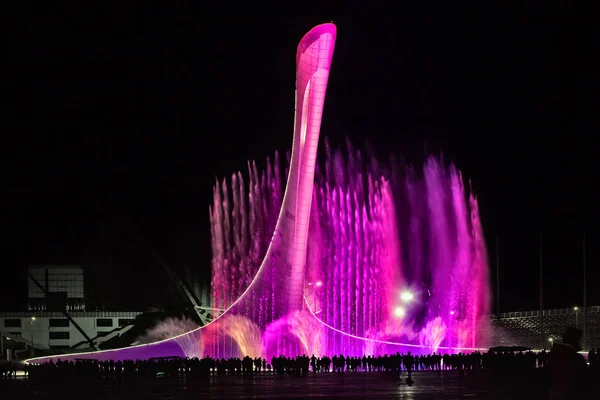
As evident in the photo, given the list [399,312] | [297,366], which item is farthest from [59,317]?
[297,366]

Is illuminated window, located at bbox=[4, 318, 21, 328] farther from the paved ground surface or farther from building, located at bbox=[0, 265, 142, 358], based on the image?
the paved ground surface

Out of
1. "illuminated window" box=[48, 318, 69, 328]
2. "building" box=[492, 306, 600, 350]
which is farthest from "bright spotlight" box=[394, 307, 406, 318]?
"illuminated window" box=[48, 318, 69, 328]

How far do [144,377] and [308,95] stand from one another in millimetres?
11489

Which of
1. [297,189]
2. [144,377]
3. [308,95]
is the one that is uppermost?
[308,95]

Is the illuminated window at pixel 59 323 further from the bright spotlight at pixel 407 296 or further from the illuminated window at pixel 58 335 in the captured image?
the bright spotlight at pixel 407 296

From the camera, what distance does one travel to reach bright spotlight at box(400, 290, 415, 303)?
54737mm

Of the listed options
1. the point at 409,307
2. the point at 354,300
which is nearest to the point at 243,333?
the point at 354,300

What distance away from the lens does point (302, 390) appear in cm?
2200

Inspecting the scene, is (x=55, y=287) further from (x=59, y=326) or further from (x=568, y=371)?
(x=568, y=371)

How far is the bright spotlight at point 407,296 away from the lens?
5474cm

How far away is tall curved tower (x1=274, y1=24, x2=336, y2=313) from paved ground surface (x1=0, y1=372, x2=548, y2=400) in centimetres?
679

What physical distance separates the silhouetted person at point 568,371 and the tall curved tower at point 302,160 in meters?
25.3

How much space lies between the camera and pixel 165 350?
136ft

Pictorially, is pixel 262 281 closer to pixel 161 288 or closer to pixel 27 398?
pixel 27 398
